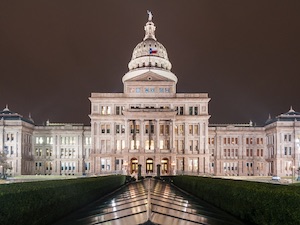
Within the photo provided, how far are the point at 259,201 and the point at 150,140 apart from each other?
8500 cm

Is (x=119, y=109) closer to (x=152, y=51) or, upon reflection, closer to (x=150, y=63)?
(x=150, y=63)

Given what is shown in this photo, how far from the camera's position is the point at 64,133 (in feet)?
399

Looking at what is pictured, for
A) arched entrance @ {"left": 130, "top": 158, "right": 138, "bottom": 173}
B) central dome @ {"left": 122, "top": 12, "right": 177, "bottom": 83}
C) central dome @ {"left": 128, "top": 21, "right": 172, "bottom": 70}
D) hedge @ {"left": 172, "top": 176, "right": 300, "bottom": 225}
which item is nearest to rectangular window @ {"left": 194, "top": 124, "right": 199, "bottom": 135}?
arched entrance @ {"left": 130, "top": 158, "right": 138, "bottom": 173}

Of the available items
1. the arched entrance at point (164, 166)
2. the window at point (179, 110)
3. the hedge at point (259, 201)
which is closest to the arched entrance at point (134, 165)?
the arched entrance at point (164, 166)

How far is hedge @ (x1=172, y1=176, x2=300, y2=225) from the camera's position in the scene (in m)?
15.0

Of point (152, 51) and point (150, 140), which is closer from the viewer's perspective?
point (150, 140)

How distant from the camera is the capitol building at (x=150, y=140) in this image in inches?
4008

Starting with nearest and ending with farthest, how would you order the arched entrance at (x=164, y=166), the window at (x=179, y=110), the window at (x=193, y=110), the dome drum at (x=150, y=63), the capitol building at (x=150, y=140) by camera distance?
the arched entrance at (x=164, y=166) → the capitol building at (x=150, y=140) → the window at (x=179, y=110) → the window at (x=193, y=110) → the dome drum at (x=150, y=63)

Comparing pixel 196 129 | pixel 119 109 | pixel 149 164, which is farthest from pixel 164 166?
pixel 119 109

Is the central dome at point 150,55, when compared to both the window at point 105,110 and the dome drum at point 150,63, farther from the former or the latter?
the window at point 105,110

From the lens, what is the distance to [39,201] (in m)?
17.9

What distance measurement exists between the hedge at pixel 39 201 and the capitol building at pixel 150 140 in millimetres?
69275

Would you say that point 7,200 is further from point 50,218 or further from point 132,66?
point 132,66

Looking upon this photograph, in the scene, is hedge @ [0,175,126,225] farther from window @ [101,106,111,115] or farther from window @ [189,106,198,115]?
window @ [189,106,198,115]
